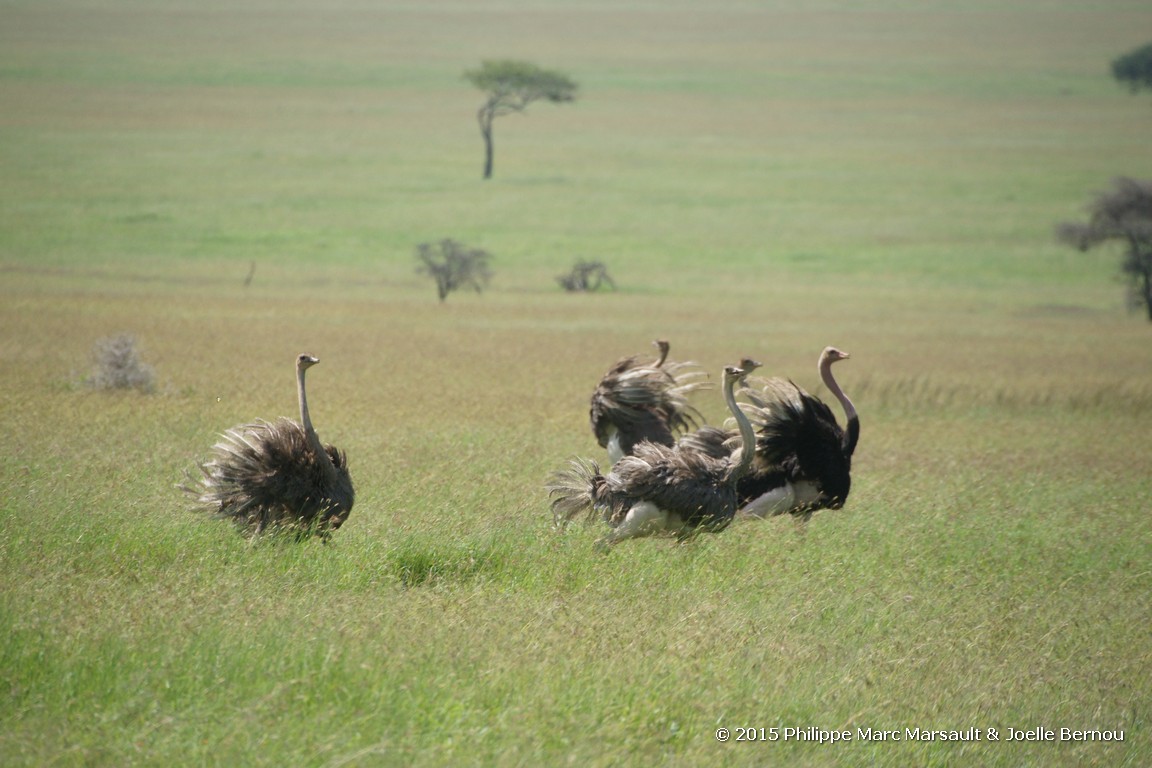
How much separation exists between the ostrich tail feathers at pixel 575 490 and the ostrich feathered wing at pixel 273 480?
1461 mm

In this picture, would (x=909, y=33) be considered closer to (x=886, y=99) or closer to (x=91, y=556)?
(x=886, y=99)

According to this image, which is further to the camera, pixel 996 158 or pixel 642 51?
pixel 642 51

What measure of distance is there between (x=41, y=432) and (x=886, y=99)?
304 feet

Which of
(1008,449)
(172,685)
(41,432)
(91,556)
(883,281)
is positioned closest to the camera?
(172,685)

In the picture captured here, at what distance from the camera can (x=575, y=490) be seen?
27.5 feet

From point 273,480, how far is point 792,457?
3604 mm

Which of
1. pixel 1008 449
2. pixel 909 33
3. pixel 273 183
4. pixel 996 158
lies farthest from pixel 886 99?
pixel 1008 449

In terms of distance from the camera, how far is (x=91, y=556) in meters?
6.74

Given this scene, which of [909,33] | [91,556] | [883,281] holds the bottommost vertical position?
[883,281]

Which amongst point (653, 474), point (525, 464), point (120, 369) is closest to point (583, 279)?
point (120, 369)

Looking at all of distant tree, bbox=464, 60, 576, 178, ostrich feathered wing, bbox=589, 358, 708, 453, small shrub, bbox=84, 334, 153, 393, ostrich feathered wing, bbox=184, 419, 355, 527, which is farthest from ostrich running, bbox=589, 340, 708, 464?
distant tree, bbox=464, 60, 576, 178

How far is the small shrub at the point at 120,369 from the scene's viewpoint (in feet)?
48.1

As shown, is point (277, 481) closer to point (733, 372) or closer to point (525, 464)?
point (733, 372)
